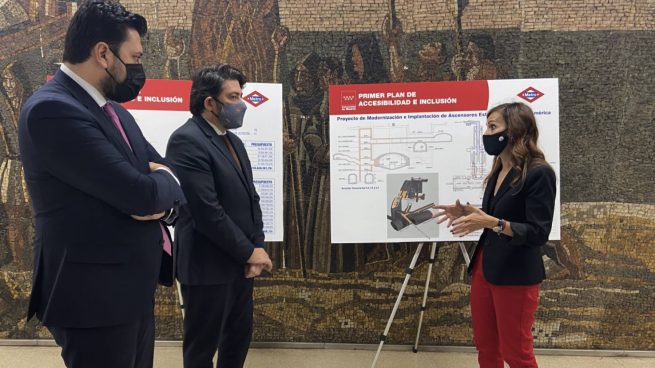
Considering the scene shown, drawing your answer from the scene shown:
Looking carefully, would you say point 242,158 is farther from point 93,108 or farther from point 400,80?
point 400,80

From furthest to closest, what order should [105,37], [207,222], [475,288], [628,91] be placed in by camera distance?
[628,91] → [475,288] → [207,222] → [105,37]

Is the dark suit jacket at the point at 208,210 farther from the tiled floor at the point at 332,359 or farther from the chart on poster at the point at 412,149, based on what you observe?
the tiled floor at the point at 332,359

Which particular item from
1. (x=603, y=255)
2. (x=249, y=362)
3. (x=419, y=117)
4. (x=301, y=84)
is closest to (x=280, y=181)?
(x=301, y=84)

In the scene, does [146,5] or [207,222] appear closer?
[207,222]

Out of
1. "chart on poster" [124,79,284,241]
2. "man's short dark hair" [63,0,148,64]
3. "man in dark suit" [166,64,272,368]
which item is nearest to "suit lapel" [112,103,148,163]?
"man's short dark hair" [63,0,148,64]

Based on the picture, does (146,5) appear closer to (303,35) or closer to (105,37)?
(303,35)

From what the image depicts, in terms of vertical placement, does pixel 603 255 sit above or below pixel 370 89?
below

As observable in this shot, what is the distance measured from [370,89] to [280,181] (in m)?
0.77

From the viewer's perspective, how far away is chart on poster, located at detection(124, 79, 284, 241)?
8.64 ft

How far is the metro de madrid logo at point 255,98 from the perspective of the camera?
2.65 meters

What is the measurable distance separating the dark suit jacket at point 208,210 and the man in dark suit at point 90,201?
0.48 m

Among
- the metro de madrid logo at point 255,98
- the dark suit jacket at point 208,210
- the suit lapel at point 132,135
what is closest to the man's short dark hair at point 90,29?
the suit lapel at point 132,135

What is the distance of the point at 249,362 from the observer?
2889 mm

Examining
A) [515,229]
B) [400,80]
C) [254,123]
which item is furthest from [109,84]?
[400,80]
